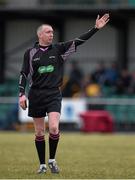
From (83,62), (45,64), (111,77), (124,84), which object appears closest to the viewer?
(45,64)

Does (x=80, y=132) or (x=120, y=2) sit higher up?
(x=120, y=2)

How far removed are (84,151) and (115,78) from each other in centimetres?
1254

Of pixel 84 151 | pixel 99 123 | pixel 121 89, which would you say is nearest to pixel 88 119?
pixel 99 123

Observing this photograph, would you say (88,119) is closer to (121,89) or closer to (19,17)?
(121,89)

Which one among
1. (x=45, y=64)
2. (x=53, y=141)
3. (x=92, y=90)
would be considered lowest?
(x=92, y=90)

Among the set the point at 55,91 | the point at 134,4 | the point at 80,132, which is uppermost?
the point at 134,4

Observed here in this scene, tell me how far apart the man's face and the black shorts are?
0.74m

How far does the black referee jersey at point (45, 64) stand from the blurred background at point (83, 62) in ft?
42.7

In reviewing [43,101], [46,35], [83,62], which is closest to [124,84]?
[83,62]

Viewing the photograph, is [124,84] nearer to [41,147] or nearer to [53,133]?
[41,147]

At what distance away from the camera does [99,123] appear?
24656 millimetres

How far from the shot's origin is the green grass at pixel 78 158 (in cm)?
1138

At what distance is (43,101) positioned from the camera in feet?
37.8

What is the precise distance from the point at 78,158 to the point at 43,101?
3.58m
